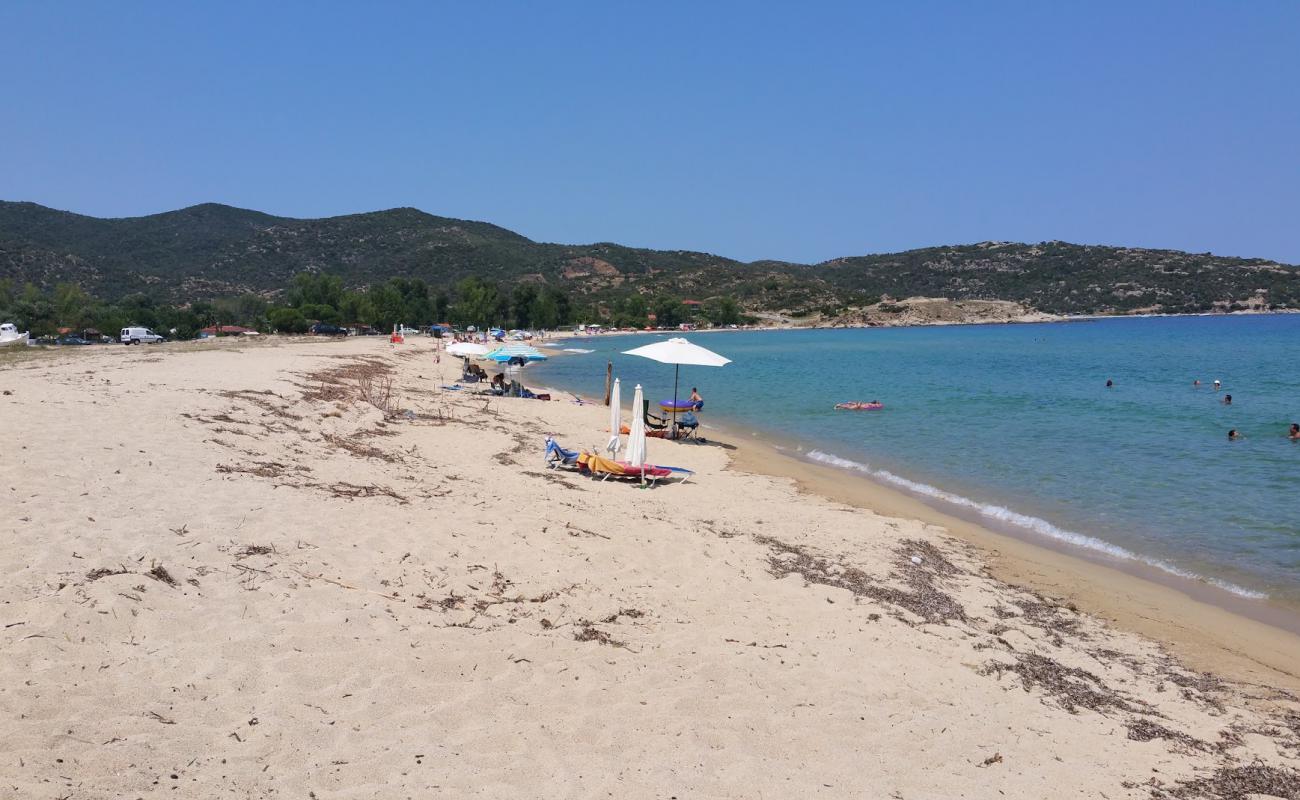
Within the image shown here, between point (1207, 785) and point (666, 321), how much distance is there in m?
110

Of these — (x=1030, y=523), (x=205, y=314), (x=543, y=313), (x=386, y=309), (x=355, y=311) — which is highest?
(x=543, y=313)

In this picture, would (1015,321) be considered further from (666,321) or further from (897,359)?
(897,359)

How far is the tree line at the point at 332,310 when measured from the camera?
56.3 m

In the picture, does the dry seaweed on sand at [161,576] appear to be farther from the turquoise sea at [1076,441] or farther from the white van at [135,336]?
the white van at [135,336]

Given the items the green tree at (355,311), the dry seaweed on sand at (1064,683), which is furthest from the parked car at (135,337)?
the dry seaweed on sand at (1064,683)

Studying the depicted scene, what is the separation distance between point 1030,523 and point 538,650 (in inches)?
402

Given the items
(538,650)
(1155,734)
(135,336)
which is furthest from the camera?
(135,336)

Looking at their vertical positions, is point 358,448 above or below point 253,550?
below

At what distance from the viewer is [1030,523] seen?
1288cm

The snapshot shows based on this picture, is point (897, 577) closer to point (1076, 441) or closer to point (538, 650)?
point (538, 650)

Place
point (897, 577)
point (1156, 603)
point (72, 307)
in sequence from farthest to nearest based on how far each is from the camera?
point (72, 307) < point (1156, 603) < point (897, 577)

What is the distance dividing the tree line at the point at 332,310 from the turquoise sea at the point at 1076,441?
31.6 m

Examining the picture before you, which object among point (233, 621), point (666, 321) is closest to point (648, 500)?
point (233, 621)

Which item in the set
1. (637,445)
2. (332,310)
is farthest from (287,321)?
(637,445)
